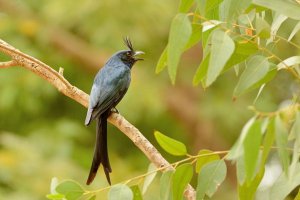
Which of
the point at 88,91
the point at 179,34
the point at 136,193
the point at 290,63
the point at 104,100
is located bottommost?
the point at 136,193

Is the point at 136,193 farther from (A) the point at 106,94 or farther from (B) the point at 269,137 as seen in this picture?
(A) the point at 106,94

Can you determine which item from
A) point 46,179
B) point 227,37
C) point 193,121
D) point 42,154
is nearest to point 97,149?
point 227,37


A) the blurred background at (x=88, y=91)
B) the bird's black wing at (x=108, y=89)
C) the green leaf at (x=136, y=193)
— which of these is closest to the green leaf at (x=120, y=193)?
the green leaf at (x=136, y=193)

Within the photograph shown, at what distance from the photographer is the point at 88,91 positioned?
680cm

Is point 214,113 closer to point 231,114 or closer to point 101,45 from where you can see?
point 231,114

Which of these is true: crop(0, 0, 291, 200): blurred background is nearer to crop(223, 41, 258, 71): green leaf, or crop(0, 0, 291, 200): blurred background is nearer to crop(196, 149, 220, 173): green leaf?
crop(196, 149, 220, 173): green leaf

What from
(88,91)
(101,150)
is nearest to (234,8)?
(101,150)

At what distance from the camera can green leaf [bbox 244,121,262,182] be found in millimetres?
1385

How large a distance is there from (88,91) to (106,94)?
395cm

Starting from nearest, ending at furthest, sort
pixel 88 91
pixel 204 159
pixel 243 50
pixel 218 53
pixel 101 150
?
pixel 218 53 < pixel 243 50 < pixel 204 159 < pixel 101 150 < pixel 88 91

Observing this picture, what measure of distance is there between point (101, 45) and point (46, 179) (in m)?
1.71

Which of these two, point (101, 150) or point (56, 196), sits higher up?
point (101, 150)

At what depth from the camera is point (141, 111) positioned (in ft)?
22.0

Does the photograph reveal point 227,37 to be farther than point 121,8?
No
